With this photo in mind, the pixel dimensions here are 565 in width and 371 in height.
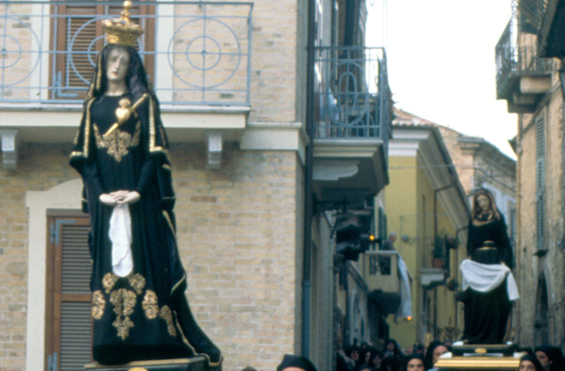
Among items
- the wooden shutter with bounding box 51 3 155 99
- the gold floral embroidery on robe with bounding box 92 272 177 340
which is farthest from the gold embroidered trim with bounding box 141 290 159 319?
the wooden shutter with bounding box 51 3 155 99

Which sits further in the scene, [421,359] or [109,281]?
[421,359]

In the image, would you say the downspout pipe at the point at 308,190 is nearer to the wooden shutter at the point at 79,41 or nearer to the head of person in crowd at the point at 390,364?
the wooden shutter at the point at 79,41

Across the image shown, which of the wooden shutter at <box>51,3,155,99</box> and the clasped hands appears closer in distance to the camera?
the clasped hands

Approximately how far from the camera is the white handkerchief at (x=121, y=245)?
698cm

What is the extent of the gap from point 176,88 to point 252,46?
0.95 m

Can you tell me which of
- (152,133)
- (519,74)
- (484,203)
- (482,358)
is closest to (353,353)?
(484,203)

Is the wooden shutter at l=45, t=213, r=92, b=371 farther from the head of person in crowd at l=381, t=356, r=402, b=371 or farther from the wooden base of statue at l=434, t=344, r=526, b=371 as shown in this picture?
the head of person in crowd at l=381, t=356, r=402, b=371

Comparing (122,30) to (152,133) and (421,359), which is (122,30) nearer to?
(152,133)

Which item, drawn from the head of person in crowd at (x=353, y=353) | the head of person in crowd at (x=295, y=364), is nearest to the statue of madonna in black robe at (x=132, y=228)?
the head of person in crowd at (x=295, y=364)

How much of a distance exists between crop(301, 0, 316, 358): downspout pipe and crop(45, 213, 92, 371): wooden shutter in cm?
241

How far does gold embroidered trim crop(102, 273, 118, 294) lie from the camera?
6.98 meters

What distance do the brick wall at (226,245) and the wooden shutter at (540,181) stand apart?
501 inches

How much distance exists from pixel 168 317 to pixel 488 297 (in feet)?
21.2

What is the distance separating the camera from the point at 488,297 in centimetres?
1278
